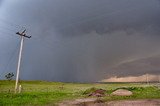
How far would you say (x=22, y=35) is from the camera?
64.5m

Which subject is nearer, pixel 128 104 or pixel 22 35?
pixel 128 104

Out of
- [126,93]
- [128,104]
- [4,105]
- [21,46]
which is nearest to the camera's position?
[128,104]

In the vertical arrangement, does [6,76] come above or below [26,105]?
above

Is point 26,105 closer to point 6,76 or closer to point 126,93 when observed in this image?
point 126,93

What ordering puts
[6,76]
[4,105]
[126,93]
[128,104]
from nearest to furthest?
[128,104] < [4,105] < [126,93] < [6,76]

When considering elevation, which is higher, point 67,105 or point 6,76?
point 6,76

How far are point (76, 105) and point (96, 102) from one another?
3.13 meters

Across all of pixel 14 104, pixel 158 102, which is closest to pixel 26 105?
pixel 14 104

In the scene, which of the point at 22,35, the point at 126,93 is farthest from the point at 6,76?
the point at 126,93

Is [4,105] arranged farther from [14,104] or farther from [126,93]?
[126,93]

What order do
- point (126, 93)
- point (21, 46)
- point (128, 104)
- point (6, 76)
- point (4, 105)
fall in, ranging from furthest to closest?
1. point (6, 76)
2. point (21, 46)
3. point (126, 93)
4. point (4, 105)
5. point (128, 104)

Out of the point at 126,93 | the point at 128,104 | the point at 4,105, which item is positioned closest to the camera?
the point at 128,104

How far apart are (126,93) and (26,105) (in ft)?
55.9

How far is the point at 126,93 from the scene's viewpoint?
44.4 metres
